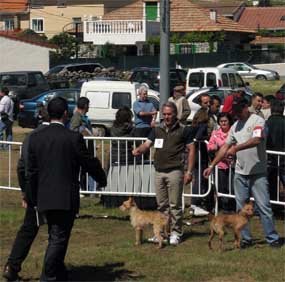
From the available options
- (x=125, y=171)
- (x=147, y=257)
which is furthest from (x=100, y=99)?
(x=147, y=257)

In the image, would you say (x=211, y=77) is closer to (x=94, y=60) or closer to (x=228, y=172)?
(x=228, y=172)

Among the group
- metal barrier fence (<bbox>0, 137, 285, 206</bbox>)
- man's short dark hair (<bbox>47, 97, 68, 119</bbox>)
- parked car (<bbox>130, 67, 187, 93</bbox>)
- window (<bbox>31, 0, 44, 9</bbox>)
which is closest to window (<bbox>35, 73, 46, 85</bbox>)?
parked car (<bbox>130, 67, 187, 93</bbox>)

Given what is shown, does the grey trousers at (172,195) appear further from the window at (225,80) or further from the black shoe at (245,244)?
the window at (225,80)

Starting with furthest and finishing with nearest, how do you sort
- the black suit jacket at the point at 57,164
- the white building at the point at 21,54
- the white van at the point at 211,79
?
the white building at the point at 21,54, the white van at the point at 211,79, the black suit jacket at the point at 57,164

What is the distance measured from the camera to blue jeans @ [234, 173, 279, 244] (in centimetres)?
1014

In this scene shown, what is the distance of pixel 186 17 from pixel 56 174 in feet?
217

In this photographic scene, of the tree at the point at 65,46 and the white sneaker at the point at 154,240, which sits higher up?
the tree at the point at 65,46

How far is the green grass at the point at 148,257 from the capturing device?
29.3 feet

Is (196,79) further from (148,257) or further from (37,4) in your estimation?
(37,4)

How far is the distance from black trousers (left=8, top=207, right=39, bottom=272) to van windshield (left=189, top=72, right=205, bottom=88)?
89.9 ft

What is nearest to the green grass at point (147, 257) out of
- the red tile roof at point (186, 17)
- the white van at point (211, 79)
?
the white van at point (211, 79)

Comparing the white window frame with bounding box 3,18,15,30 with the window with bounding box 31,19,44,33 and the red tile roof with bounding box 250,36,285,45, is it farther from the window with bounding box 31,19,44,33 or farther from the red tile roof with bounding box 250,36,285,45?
the red tile roof with bounding box 250,36,285,45

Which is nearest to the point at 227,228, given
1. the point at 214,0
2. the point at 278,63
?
the point at 278,63

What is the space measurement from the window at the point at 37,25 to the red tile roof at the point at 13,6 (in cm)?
171
